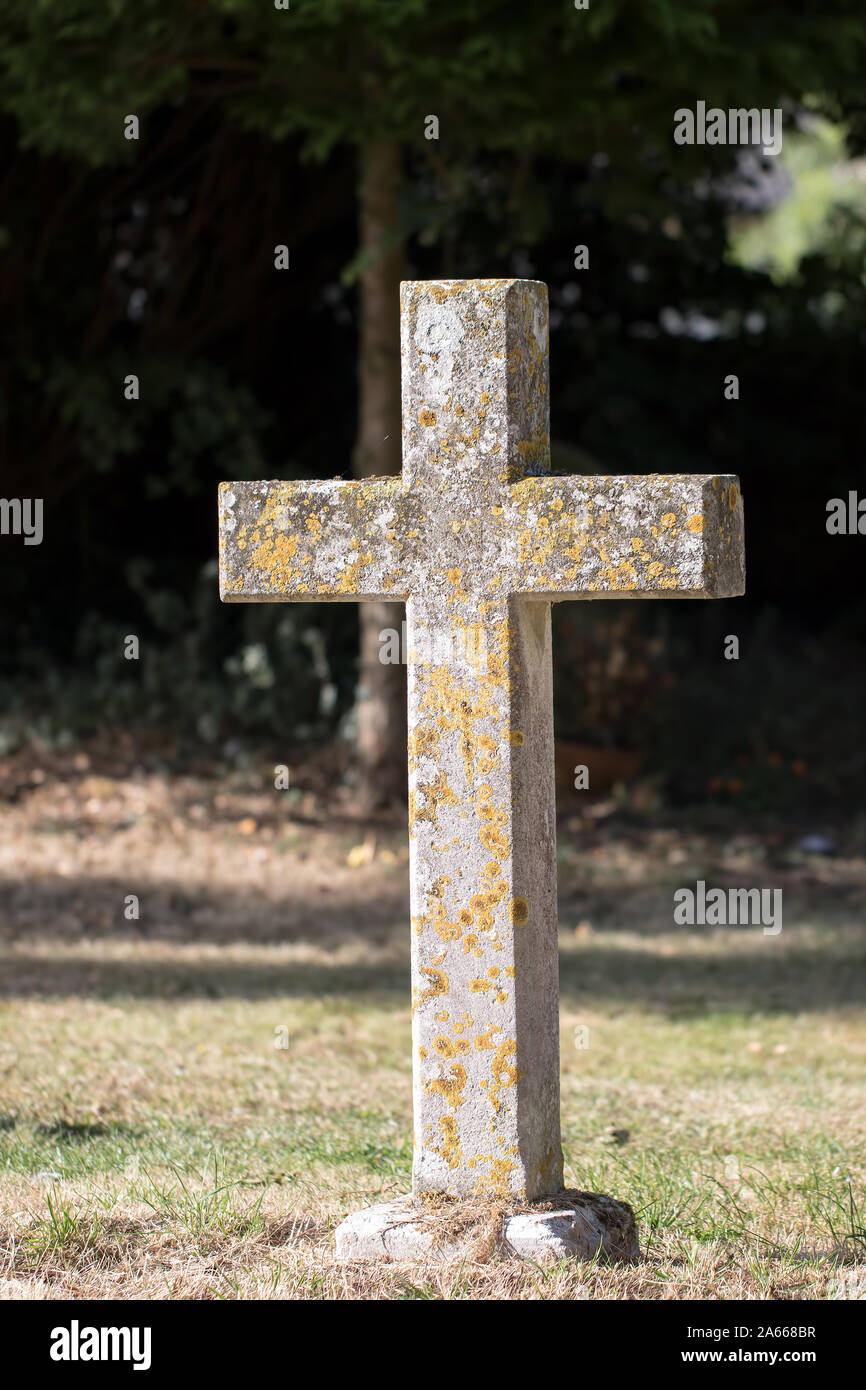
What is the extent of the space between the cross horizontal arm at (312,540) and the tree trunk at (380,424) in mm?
5684

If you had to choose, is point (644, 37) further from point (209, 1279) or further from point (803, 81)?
point (209, 1279)

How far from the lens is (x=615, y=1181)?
14.1 ft

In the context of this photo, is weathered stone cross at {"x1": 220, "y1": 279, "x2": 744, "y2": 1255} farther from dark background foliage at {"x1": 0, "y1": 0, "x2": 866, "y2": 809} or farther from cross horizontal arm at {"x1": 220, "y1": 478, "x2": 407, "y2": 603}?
dark background foliage at {"x1": 0, "y1": 0, "x2": 866, "y2": 809}

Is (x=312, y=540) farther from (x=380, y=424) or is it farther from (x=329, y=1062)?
(x=380, y=424)

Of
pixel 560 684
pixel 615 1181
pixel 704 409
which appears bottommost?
pixel 615 1181

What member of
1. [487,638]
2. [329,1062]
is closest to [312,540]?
[487,638]

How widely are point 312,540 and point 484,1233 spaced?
1511 millimetres

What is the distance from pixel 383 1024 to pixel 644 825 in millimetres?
4090

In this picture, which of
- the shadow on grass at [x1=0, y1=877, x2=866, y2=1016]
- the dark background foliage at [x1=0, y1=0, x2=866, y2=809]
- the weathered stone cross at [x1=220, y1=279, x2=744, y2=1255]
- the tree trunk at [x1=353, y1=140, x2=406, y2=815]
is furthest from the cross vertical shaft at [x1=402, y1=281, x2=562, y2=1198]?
the tree trunk at [x1=353, y1=140, x2=406, y2=815]

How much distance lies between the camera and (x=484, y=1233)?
3480 mm

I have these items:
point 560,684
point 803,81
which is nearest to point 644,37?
point 803,81

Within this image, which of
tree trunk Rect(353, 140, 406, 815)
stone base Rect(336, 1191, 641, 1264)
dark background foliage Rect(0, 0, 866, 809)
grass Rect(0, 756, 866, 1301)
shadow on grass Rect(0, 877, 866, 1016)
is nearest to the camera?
stone base Rect(336, 1191, 641, 1264)

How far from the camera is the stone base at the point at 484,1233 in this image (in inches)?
136

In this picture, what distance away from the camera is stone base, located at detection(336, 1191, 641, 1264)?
3.45 meters
